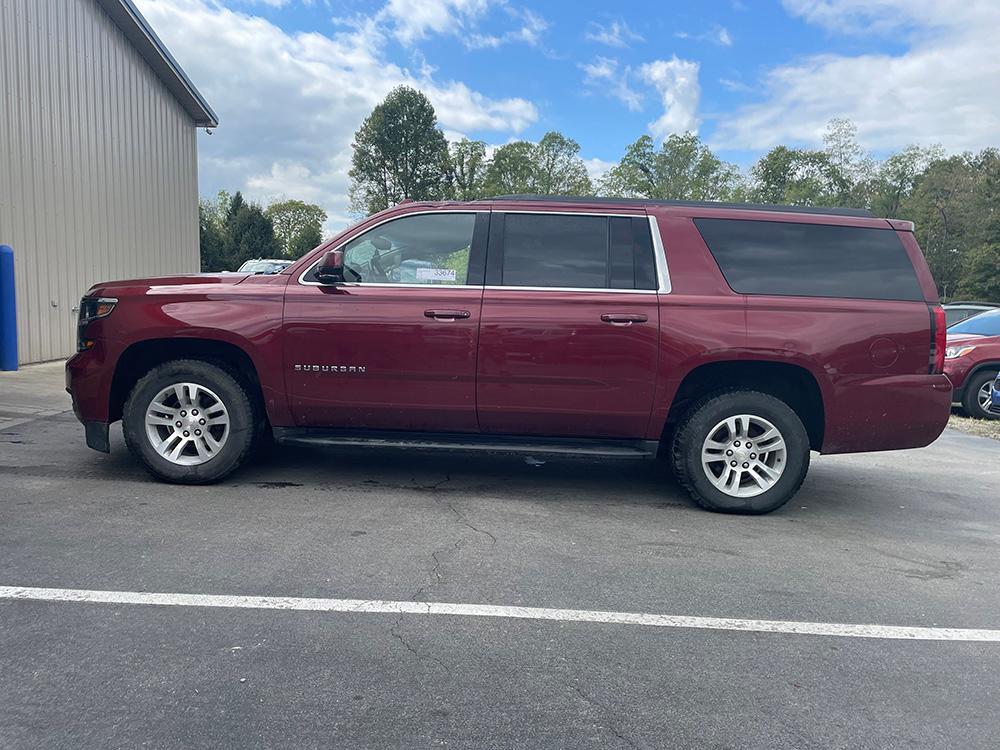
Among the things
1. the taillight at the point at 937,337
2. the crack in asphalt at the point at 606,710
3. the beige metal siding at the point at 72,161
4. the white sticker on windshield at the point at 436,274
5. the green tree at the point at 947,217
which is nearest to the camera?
the crack in asphalt at the point at 606,710

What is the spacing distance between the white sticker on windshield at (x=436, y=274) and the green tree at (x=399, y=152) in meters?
59.6

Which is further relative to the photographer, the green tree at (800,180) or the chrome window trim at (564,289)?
the green tree at (800,180)

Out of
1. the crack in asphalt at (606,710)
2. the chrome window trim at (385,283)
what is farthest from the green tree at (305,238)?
the crack in asphalt at (606,710)

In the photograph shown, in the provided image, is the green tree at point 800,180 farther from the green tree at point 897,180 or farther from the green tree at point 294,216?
the green tree at point 294,216

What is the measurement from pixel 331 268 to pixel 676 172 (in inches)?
2564

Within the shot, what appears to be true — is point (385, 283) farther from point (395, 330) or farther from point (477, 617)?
point (477, 617)

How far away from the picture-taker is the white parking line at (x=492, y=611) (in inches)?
130

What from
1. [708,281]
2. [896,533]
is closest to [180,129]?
[708,281]

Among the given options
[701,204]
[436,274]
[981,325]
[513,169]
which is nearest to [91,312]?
[436,274]

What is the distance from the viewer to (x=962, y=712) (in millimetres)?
2703

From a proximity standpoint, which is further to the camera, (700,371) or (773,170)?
(773,170)

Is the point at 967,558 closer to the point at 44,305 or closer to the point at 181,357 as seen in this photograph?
the point at 181,357

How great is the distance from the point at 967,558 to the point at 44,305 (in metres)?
12.6

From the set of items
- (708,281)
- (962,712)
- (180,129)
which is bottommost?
(962,712)
